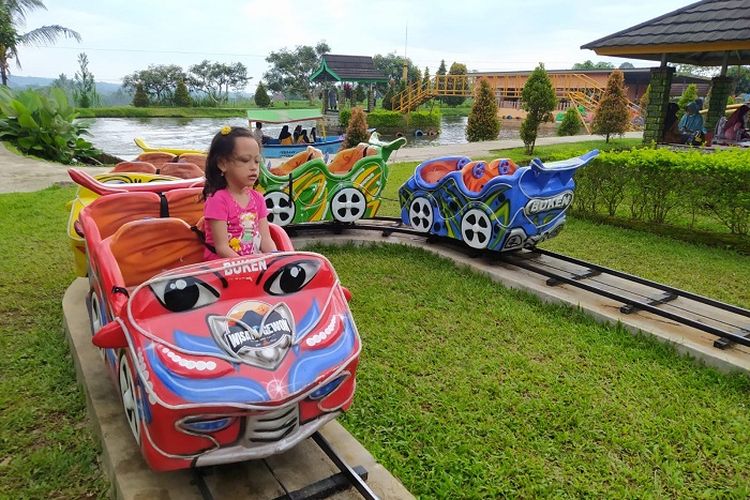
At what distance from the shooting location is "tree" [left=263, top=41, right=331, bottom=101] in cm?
6191

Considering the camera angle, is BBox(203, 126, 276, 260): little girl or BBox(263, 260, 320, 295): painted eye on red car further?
BBox(203, 126, 276, 260): little girl

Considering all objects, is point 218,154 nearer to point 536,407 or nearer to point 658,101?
point 536,407

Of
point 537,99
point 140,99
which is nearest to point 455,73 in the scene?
point 140,99

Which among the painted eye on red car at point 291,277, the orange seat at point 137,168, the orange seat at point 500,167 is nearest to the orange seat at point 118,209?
the orange seat at point 137,168

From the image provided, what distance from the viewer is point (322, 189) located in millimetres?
6242

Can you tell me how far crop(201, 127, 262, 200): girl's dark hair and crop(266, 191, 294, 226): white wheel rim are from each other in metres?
3.09

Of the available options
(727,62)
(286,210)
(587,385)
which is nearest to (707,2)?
(727,62)

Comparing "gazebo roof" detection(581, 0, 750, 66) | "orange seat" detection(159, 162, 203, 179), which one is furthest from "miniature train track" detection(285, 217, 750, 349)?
"gazebo roof" detection(581, 0, 750, 66)

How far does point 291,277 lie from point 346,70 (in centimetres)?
2480

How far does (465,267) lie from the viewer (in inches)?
215

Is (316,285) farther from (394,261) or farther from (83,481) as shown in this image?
(394,261)

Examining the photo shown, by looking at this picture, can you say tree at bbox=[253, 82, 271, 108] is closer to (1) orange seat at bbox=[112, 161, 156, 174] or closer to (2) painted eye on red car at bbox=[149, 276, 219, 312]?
(1) orange seat at bbox=[112, 161, 156, 174]

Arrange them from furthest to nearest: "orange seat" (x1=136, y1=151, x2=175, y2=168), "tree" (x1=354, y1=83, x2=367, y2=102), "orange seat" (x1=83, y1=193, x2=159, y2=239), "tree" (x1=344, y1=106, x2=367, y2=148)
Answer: "tree" (x1=354, y1=83, x2=367, y2=102)
"tree" (x1=344, y1=106, x2=367, y2=148)
"orange seat" (x1=136, y1=151, x2=175, y2=168)
"orange seat" (x1=83, y1=193, x2=159, y2=239)

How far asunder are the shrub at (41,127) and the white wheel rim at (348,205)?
10.4 meters
